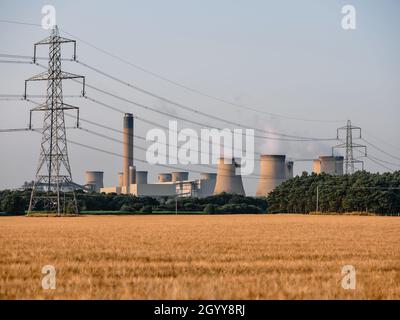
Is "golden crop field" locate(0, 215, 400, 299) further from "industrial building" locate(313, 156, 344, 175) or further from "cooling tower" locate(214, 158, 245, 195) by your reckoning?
"industrial building" locate(313, 156, 344, 175)

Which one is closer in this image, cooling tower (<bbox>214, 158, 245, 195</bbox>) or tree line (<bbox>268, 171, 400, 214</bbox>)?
tree line (<bbox>268, 171, 400, 214</bbox>)

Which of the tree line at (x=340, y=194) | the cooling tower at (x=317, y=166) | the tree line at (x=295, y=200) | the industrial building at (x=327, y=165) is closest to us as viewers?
the tree line at (x=295, y=200)

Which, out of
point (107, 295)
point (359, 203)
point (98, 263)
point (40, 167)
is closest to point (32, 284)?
point (107, 295)

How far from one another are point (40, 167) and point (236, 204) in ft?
239

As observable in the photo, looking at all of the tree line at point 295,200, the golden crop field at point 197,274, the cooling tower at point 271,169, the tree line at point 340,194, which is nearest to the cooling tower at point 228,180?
the cooling tower at point 271,169

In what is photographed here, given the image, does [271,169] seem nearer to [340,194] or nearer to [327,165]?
[327,165]

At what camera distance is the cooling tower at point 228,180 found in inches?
7023

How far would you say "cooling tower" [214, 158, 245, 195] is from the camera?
585ft

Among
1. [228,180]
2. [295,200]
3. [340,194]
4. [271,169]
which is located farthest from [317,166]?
[340,194]

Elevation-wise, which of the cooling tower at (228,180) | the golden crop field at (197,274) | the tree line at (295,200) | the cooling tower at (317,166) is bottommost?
the golden crop field at (197,274)

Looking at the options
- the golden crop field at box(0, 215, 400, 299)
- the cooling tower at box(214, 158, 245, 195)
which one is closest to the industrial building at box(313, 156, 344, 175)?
the cooling tower at box(214, 158, 245, 195)

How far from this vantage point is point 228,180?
588 feet

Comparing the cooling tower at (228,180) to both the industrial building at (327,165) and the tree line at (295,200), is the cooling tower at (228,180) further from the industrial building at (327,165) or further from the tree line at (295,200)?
the tree line at (295,200)

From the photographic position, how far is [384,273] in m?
17.0
